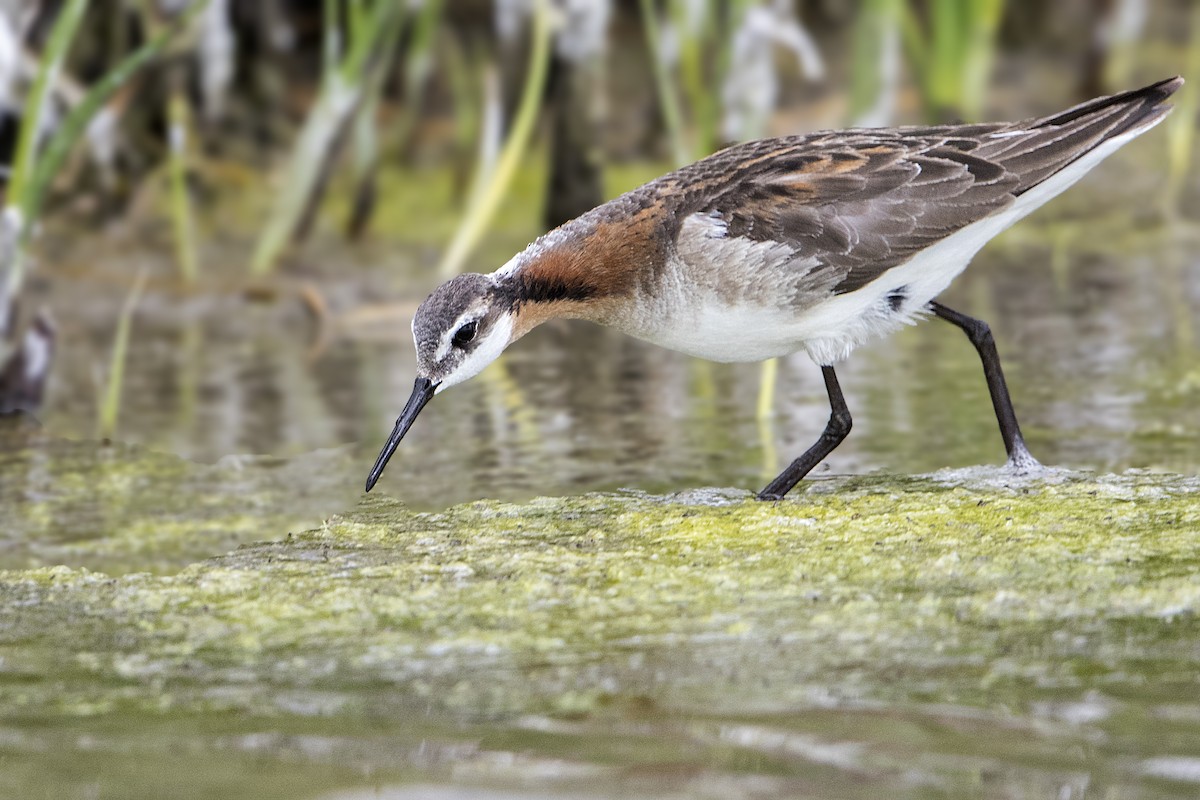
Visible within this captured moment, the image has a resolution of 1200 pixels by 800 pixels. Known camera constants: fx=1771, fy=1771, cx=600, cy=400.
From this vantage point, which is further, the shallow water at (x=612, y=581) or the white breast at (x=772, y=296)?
the white breast at (x=772, y=296)

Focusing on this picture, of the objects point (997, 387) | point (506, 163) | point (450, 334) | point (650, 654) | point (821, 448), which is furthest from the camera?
point (506, 163)

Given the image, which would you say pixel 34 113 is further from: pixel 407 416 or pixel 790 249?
pixel 790 249

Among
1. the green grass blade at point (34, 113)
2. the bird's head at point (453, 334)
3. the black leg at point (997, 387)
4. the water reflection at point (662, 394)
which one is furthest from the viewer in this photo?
the green grass blade at point (34, 113)

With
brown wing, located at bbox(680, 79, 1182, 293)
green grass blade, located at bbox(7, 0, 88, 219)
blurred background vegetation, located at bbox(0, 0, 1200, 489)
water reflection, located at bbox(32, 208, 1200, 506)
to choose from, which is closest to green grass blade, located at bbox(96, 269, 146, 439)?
water reflection, located at bbox(32, 208, 1200, 506)

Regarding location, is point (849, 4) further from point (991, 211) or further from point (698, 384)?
point (991, 211)

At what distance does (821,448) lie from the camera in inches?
198

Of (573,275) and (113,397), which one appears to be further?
(113,397)

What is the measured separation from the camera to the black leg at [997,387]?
5148 mm

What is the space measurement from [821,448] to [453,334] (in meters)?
1.09

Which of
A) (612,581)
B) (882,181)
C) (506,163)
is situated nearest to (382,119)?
(506,163)

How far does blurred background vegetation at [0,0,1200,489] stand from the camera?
8.02m

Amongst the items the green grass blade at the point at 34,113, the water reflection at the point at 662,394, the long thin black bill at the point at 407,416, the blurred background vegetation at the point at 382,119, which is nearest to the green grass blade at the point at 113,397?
the water reflection at the point at 662,394

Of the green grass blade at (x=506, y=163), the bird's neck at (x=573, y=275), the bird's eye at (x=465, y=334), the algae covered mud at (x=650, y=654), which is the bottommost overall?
the algae covered mud at (x=650, y=654)

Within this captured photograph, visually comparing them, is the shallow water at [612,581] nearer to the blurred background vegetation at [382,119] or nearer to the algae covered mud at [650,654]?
the algae covered mud at [650,654]
